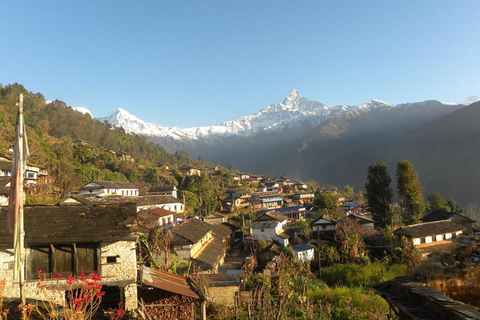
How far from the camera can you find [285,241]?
37125mm

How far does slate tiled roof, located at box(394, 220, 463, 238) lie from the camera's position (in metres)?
30.2

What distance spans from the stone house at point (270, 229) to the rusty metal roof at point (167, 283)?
82.8ft

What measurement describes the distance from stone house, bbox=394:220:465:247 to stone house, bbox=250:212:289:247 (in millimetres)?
13045

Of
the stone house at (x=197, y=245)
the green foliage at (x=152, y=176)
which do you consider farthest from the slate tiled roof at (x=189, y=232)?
the green foliage at (x=152, y=176)

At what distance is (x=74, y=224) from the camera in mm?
12047

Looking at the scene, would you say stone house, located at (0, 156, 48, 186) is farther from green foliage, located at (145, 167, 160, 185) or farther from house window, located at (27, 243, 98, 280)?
house window, located at (27, 243, 98, 280)

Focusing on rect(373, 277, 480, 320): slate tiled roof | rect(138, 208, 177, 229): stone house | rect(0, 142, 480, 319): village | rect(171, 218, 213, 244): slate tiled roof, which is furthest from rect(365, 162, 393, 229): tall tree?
rect(373, 277, 480, 320): slate tiled roof

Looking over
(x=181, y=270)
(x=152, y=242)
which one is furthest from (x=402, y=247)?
(x=152, y=242)

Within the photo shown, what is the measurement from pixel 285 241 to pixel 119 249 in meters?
28.0

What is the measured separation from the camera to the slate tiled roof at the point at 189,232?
997 inches

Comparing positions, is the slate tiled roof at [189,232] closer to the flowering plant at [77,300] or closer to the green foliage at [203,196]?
the flowering plant at [77,300]

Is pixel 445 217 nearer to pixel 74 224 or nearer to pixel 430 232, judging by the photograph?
pixel 430 232

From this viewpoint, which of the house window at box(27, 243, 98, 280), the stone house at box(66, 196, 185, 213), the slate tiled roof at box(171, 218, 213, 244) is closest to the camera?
the house window at box(27, 243, 98, 280)

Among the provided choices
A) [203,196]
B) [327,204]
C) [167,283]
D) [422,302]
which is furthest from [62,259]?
[203,196]
